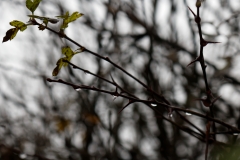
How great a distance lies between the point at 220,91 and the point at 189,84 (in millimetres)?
325

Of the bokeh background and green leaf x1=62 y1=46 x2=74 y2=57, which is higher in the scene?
the bokeh background

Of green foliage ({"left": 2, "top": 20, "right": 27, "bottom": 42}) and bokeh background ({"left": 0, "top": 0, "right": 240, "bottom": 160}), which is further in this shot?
bokeh background ({"left": 0, "top": 0, "right": 240, "bottom": 160})

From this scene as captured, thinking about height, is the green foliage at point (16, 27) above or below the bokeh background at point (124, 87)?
below

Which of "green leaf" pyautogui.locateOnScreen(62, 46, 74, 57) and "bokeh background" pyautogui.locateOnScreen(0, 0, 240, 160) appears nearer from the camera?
"green leaf" pyautogui.locateOnScreen(62, 46, 74, 57)

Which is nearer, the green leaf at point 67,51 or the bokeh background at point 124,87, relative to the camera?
the green leaf at point 67,51

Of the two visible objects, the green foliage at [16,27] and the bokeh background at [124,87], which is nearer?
the green foliage at [16,27]

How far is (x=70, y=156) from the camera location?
3941 millimetres

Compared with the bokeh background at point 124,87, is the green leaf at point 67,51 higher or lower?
lower

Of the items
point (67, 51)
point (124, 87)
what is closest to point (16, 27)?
point (67, 51)

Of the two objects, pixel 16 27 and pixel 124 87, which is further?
pixel 124 87

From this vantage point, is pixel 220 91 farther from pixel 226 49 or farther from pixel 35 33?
pixel 35 33

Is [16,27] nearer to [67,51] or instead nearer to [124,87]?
[67,51]

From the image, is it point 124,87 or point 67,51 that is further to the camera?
point 124,87

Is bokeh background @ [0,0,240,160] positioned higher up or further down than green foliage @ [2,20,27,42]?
higher up
